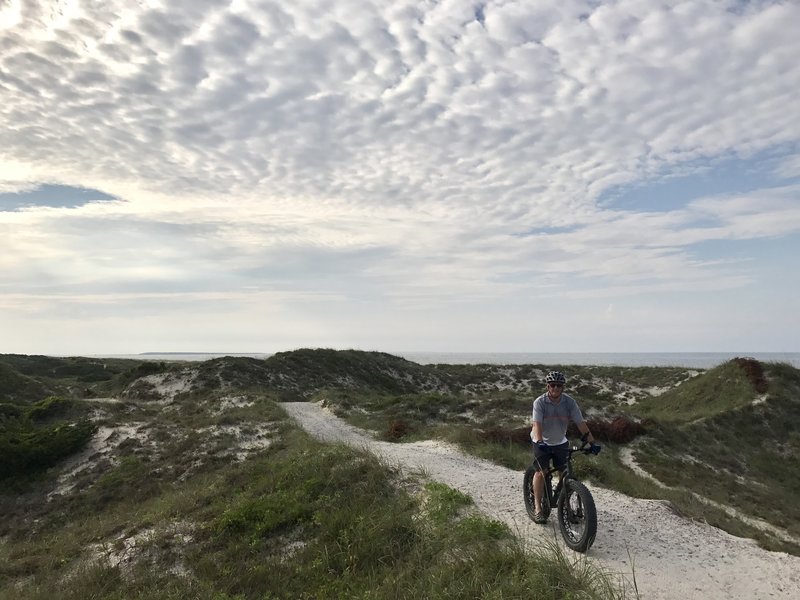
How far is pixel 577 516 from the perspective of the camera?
8461 mm

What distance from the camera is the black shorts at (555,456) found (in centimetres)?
887

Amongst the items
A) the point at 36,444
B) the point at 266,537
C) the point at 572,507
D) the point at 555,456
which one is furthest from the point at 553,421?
the point at 36,444

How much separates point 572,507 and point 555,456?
86 centimetres

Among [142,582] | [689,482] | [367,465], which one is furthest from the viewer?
[689,482]

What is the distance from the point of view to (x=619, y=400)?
51.0 m

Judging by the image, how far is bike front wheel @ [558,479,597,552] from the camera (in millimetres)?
8008

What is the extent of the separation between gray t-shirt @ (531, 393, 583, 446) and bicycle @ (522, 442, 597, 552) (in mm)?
360

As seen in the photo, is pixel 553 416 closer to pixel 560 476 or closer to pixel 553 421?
pixel 553 421

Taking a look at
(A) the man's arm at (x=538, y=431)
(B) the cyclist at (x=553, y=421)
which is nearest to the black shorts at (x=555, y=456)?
(B) the cyclist at (x=553, y=421)

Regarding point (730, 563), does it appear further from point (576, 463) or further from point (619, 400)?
point (619, 400)

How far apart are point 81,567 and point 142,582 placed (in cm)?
198

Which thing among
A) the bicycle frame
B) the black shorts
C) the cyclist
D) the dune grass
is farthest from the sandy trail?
the cyclist

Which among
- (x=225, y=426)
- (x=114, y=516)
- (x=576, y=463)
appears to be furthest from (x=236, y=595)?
(x=225, y=426)

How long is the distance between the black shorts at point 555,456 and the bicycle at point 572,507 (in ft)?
0.24
